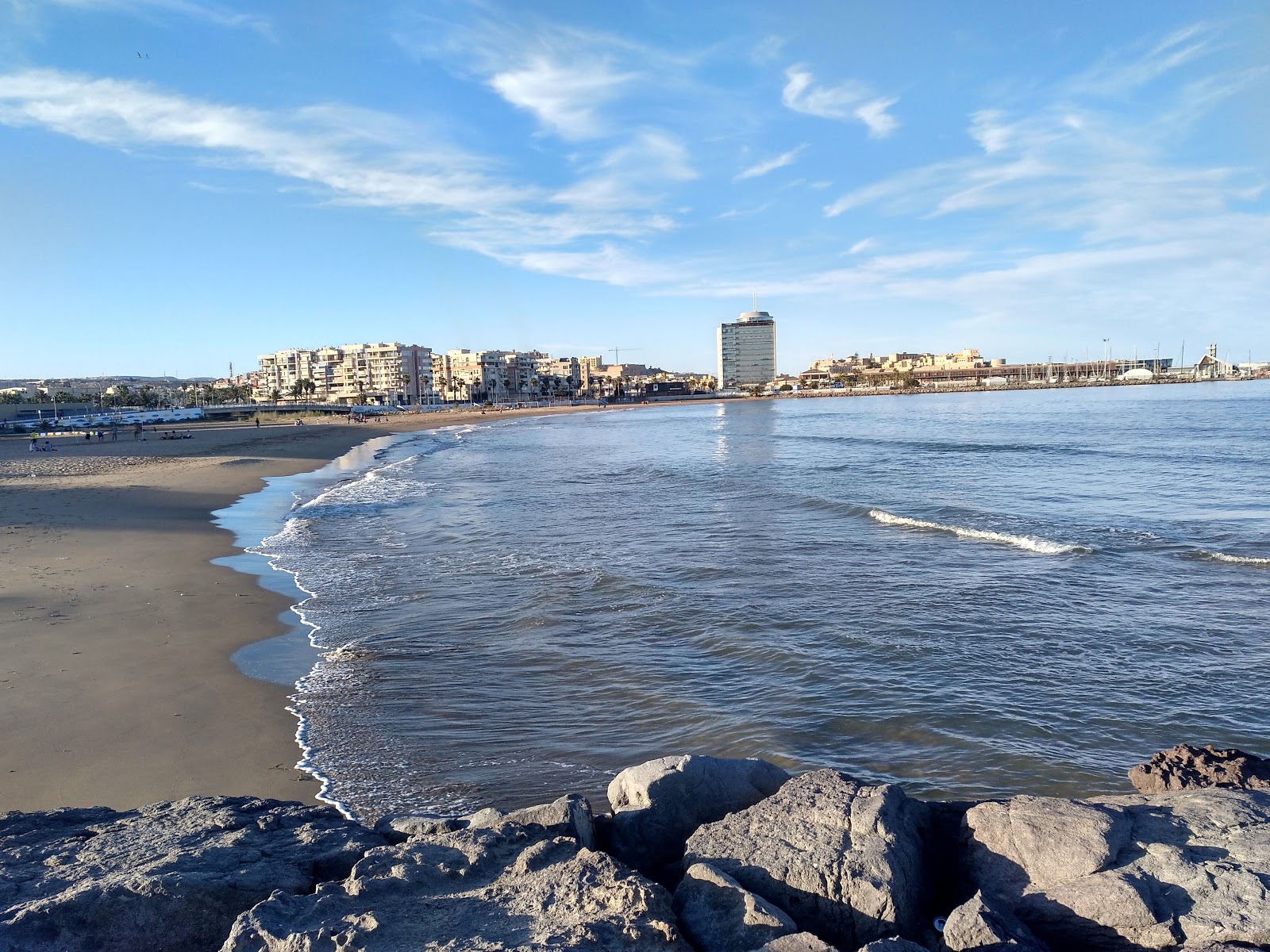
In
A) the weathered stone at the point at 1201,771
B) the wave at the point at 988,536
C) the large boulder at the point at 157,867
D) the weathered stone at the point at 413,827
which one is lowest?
the wave at the point at 988,536

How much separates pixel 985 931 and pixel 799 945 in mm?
808

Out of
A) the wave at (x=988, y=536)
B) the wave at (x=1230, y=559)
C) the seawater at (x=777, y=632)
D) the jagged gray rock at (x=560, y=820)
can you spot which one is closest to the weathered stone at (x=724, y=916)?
the jagged gray rock at (x=560, y=820)

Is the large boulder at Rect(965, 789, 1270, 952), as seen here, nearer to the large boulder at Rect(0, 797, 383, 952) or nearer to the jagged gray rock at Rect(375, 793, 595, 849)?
the jagged gray rock at Rect(375, 793, 595, 849)

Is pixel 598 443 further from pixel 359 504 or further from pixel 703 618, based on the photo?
pixel 703 618

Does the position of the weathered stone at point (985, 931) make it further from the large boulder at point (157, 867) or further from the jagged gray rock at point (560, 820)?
the large boulder at point (157, 867)

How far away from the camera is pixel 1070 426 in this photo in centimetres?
5012

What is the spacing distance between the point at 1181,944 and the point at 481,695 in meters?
5.72

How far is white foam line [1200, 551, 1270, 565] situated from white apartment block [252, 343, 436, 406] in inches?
5723

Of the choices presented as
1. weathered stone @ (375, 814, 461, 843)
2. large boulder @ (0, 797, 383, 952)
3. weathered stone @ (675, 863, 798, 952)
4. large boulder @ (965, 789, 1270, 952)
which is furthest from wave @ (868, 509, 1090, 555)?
large boulder @ (0, 797, 383, 952)

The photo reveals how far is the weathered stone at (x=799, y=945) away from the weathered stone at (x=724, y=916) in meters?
0.06

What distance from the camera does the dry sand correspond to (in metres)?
5.77

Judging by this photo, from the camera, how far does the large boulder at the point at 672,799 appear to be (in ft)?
13.4

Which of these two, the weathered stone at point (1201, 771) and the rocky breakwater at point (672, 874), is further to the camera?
the weathered stone at point (1201, 771)

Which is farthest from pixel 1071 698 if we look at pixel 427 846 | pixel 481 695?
pixel 427 846
